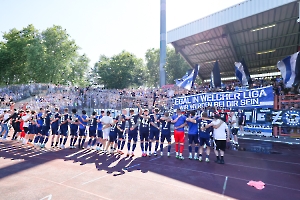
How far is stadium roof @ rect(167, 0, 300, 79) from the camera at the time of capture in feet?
56.6

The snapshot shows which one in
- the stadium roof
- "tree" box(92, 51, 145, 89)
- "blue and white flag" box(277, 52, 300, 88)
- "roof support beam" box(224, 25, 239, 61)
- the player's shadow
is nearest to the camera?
the player's shadow

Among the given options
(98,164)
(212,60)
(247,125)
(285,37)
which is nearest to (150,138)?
(98,164)

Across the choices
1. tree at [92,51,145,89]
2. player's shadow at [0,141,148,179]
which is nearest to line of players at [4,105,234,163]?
player's shadow at [0,141,148,179]

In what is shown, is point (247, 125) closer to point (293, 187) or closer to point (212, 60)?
point (293, 187)

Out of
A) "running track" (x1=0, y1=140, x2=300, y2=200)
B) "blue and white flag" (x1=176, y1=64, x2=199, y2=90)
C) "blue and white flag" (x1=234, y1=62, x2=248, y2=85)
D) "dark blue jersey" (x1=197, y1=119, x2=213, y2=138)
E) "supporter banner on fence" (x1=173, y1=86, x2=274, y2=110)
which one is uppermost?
"blue and white flag" (x1=234, y1=62, x2=248, y2=85)

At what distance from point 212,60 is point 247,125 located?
1935 cm

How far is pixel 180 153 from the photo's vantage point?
8.93 metres

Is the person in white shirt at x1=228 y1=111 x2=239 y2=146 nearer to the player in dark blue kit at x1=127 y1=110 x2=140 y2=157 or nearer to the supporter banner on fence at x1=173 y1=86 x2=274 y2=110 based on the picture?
the supporter banner on fence at x1=173 y1=86 x2=274 y2=110

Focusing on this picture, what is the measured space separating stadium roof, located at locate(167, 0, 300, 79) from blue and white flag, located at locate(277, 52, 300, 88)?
4726mm

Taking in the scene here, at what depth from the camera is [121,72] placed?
163 feet

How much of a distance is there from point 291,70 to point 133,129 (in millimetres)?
10406

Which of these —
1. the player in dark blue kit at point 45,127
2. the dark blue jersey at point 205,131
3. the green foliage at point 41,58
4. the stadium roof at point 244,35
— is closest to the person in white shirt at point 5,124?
the player in dark blue kit at point 45,127

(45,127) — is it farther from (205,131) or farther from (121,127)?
(205,131)

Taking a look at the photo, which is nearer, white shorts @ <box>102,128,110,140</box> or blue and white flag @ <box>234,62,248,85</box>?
white shorts @ <box>102,128,110,140</box>
